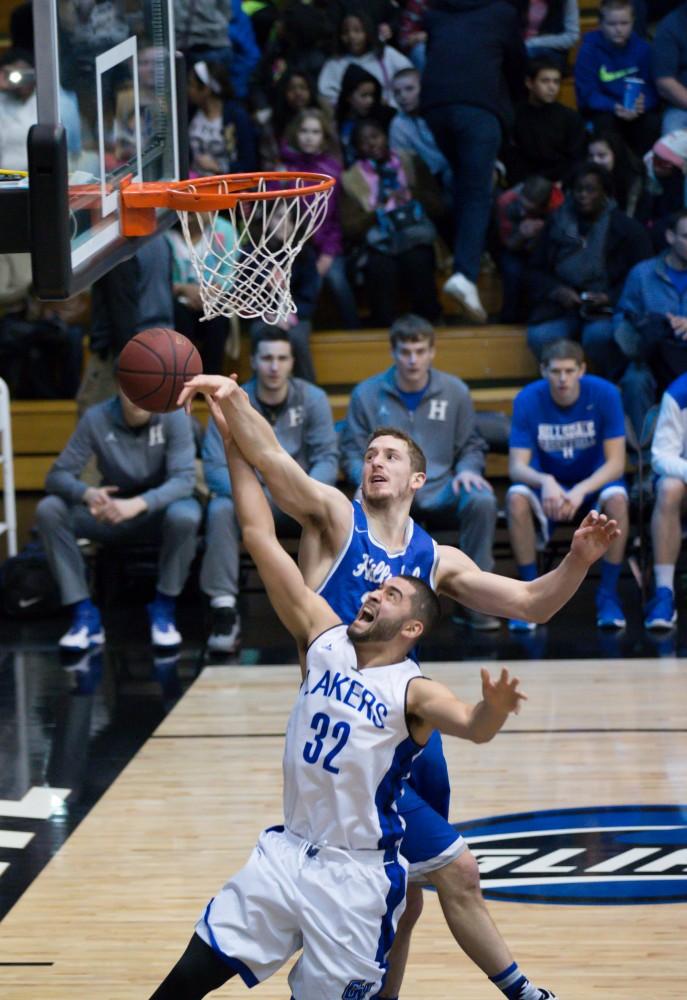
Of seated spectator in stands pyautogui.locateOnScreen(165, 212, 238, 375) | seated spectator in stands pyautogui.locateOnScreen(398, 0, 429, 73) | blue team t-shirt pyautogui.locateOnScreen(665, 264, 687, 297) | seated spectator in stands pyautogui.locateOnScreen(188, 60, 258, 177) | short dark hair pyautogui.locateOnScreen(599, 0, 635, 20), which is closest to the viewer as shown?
blue team t-shirt pyautogui.locateOnScreen(665, 264, 687, 297)

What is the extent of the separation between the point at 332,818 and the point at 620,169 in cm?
677

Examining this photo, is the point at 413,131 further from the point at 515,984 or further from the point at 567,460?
the point at 515,984

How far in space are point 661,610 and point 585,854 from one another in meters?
2.74

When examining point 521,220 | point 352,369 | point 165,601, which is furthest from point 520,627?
point 521,220

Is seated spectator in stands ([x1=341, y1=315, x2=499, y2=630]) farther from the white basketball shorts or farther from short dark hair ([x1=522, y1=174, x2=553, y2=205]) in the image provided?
the white basketball shorts

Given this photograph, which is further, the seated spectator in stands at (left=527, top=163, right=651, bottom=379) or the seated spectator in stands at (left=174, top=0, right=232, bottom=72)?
the seated spectator in stands at (left=174, top=0, right=232, bottom=72)

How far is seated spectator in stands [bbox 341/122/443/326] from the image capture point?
9.51 metres

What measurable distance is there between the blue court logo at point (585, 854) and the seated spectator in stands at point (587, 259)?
397 centimetres

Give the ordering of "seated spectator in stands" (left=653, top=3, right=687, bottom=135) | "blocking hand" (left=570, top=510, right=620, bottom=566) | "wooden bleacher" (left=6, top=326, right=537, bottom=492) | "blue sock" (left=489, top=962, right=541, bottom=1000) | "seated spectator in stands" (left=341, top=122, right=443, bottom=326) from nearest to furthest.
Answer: "blocking hand" (left=570, top=510, right=620, bottom=566) < "blue sock" (left=489, top=962, right=541, bottom=1000) < "seated spectator in stands" (left=341, top=122, right=443, bottom=326) < "seated spectator in stands" (left=653, top=3, right=687, bottom=135) < "wooden bleacher" (left=6, top=326, right=537, bottom=492)

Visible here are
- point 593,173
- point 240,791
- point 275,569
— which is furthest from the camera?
point 593,173

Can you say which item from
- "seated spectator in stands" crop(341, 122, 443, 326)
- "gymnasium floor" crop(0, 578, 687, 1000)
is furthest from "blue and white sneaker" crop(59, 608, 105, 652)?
"seated spectator in stands" crop(341, 122, 443, 326)

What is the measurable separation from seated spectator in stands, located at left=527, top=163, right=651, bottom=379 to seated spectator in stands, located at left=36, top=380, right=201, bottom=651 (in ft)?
8.24

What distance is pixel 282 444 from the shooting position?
7.87m

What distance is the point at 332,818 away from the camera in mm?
3586
